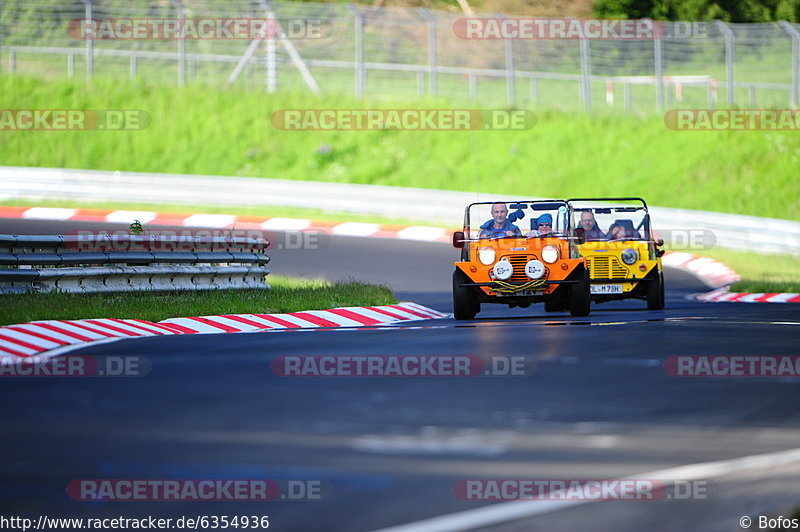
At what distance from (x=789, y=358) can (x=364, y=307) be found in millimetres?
6732

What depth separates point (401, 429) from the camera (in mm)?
7074

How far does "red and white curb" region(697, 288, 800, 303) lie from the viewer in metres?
20.5

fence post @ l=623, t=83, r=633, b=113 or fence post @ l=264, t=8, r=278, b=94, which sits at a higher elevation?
fence post @ l=264, t=8, r=278, b=94

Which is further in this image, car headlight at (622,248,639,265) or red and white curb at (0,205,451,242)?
red and white curb at (0,205,451,242)

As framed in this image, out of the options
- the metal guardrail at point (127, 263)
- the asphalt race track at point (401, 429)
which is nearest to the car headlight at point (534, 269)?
the metal guardrail at point (127, 263)

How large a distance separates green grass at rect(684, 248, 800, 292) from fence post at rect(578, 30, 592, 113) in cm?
819

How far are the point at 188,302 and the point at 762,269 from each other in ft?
47.2

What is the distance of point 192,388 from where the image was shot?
8.51 metres

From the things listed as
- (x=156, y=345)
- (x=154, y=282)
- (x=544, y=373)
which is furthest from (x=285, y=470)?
(x=154, y=282)

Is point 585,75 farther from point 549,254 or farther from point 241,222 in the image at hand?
point 549,254

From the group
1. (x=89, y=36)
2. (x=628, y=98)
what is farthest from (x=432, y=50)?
(x=89, y=36)

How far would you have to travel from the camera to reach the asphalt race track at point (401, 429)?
17.6 feet

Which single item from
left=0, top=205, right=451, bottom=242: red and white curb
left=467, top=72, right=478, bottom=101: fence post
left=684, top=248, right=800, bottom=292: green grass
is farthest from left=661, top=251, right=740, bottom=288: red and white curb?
left=467, top=72, right=478, bottom=101: fence post

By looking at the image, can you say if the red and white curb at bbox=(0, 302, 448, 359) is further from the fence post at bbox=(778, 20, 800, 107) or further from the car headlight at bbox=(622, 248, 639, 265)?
the fence post at bbox=(778, 20, 800, 107)
